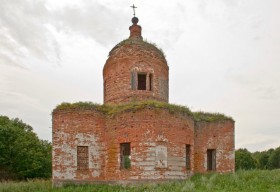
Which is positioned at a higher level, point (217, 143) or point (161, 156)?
point (217, 143)

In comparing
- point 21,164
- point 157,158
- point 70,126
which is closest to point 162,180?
point 157,158

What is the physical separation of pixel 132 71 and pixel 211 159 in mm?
6737

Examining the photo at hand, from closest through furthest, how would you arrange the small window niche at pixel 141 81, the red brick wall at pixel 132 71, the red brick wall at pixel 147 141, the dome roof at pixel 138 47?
the red brick wall at pixel 147 141 < the red brick wall at pixel 132 71 < the dome roof at pixel 138 47 < the small window niche at pixel 141 81

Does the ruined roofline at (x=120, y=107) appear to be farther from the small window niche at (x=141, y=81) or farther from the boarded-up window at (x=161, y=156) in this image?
the small window niche at (x=141, y=81)

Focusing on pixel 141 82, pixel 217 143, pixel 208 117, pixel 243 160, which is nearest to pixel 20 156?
pixel 141 82

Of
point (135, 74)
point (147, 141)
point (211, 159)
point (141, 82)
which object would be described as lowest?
point (211, 159)

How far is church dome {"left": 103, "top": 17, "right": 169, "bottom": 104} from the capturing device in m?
18.1

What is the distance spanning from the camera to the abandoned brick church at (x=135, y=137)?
48.4 ft

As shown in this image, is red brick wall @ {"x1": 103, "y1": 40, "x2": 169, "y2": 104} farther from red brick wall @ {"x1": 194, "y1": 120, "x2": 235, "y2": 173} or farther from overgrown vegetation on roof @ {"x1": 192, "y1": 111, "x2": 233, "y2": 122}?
red brick wall @ {"x1": 194, "y1": 120, "x2": 235, "y2": 173}

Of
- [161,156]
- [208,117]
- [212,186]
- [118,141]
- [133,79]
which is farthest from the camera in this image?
[208,117]

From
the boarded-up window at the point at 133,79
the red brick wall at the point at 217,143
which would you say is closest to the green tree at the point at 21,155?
the boarded-up window at the point at 133,79

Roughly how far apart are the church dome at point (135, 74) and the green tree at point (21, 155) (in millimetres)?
14545

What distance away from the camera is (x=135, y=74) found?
18250 mm

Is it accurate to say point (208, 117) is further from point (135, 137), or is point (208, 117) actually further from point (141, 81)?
point (135, 137)
